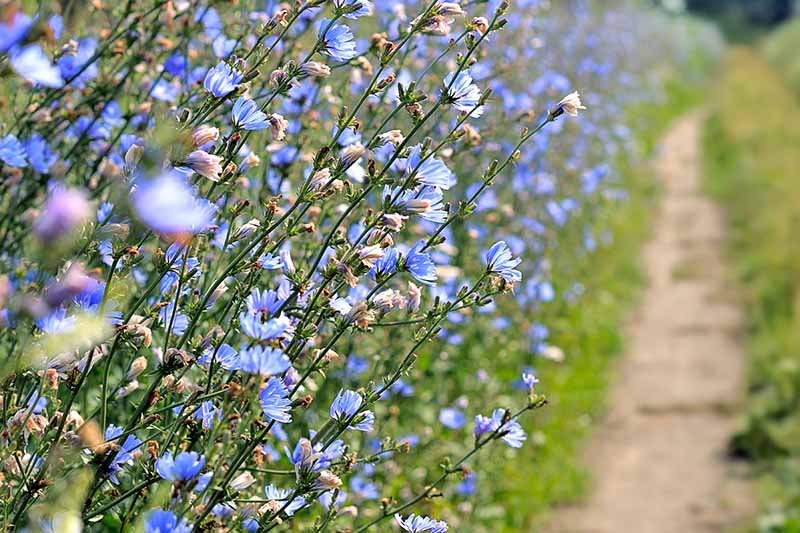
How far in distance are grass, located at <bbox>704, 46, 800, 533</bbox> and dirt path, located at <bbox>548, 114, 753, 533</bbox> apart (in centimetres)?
16

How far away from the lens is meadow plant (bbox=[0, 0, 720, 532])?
126 centimetres

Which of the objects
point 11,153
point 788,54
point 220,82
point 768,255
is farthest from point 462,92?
point 788,54

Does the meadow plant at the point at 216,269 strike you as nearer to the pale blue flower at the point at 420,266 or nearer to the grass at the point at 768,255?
the pale blue flower at the point at 420,266

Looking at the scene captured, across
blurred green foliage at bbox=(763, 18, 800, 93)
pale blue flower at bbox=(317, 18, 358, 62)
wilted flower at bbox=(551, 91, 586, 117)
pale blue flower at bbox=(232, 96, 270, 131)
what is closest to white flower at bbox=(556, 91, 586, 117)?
wilted flower at bbox=(551, 91, 586, 117)

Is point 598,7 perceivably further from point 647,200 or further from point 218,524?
point 218,524

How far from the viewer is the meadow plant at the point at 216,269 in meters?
1.26

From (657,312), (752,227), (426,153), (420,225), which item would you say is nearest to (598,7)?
(752,227)

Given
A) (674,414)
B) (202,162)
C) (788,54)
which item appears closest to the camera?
(202,162)

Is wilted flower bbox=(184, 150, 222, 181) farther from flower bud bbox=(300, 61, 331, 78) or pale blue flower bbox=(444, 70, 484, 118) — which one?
pale blue flower bbox=(444, 70, 484, 118)

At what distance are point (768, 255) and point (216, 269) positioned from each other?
19.8 ft

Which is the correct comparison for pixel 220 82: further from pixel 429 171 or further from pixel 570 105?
pixel 570 105

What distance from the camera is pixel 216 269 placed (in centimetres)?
161

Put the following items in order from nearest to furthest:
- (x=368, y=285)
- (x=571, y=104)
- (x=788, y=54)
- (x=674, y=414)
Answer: (x=571, y=104)
(x=368, y=285)
(x=674, y=414)
(x=788, y=54)

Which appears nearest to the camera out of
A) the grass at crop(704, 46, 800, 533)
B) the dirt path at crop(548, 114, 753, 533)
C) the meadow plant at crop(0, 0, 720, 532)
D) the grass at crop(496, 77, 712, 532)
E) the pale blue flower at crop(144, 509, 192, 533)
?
the pale blue flower at crop(144, 509, 192, 533)
